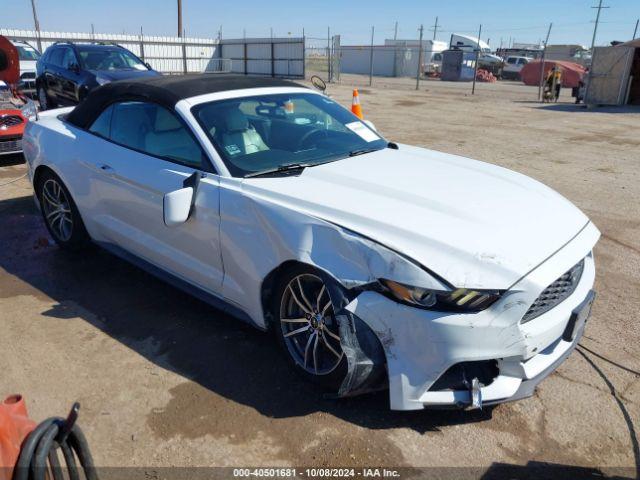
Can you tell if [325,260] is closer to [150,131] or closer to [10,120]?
[150,131]

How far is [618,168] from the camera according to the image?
9.02 meters

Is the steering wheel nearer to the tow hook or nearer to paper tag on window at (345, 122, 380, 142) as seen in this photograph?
paper tag on window at (345, 122, 380, 142)

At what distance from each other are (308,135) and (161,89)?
1083 mm

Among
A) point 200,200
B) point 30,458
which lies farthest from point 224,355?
point 30,458

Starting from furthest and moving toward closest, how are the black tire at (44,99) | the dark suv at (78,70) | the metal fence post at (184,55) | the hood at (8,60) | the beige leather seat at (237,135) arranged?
the metal fence post at (184,55)
the black tire at (44,99)
the dark suv at (78,70)
the hood at (8,60)
the beige leather seat at (237,135)

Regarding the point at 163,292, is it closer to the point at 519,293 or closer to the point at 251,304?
the point at 251,304

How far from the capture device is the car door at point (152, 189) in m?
3.37

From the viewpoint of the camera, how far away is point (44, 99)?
13.2 metres

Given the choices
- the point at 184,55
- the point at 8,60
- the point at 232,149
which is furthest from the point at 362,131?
the point at 184,55

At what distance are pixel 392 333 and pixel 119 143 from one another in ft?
8.83

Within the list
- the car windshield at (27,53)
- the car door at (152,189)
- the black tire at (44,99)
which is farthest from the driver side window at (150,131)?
the car windshield at (27,53)

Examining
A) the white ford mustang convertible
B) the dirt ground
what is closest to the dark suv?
the dirt ground

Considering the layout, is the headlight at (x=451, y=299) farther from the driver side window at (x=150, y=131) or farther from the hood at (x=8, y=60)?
the hood at (x=8, y=60)

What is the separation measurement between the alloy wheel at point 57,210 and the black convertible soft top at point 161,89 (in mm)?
630
